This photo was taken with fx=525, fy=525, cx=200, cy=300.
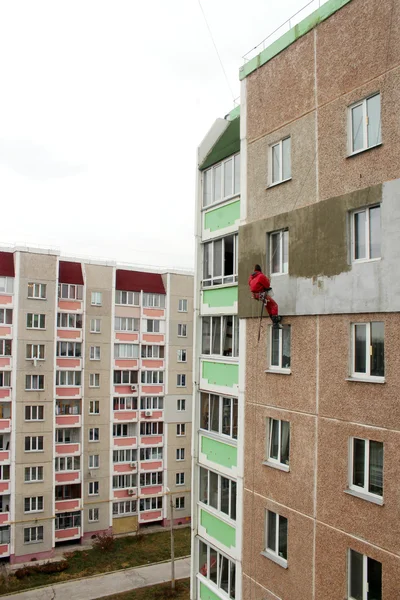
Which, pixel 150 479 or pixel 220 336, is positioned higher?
pixel 220 336

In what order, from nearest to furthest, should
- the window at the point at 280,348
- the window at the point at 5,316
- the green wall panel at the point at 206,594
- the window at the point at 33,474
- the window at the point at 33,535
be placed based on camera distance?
1. the window at the point at 280,348
2. the green wall panel at the point at 206,594
3. the window at the point at 33,535
4. the window at the point at 33,474
5. the window at the point at 5,316

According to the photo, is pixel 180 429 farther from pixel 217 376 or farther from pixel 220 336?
pixel 220 336

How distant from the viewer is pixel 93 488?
133 ft

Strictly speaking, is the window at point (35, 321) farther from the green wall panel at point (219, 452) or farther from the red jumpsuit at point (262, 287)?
the red jumpsuit at point (262, 287)

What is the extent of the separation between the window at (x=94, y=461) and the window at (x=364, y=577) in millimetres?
32569

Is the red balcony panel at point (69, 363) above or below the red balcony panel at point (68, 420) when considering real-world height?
above

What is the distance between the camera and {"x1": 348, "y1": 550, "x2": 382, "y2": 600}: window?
10.1m

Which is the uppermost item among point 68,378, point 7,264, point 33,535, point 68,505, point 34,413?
point 7,264

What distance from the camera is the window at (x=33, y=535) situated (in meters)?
36.7

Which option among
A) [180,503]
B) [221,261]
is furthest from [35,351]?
[221,261]

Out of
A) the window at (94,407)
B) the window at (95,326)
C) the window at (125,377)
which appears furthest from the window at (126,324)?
the window at (94,407)

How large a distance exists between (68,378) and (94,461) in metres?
6.79

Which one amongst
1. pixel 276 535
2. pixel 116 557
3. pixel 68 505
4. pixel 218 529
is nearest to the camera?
pixel 276 535

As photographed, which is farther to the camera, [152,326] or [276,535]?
[152,326]
